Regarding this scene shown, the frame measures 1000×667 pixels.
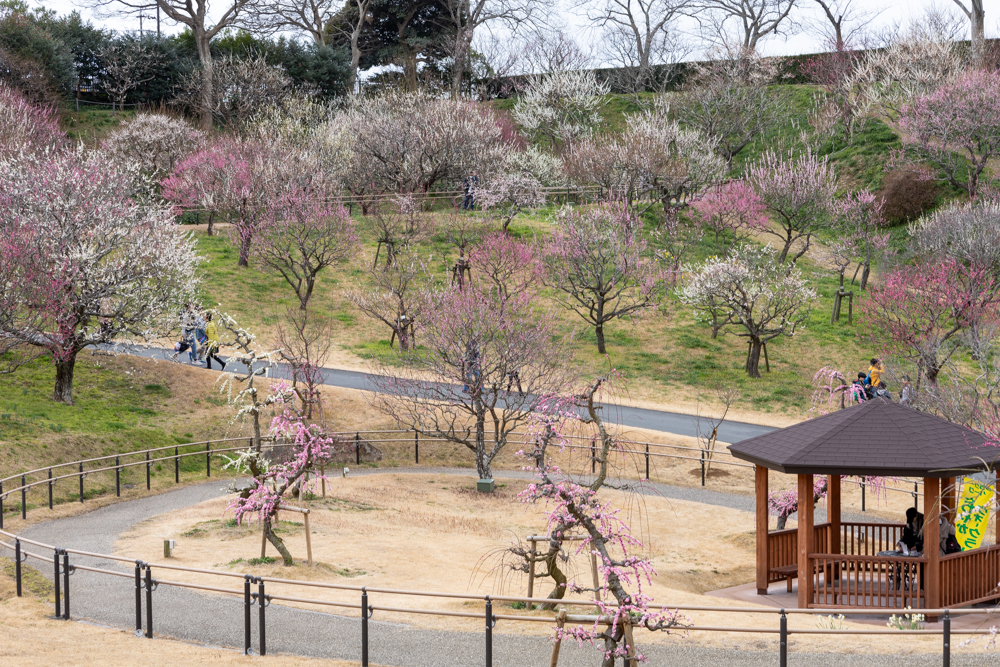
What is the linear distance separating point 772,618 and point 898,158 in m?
48.4

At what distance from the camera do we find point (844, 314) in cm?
4362

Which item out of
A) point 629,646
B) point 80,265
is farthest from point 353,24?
point 629,646

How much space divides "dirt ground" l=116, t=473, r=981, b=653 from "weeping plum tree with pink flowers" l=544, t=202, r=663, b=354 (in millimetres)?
14191

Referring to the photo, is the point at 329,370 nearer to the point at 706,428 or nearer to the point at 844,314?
Answer: the point at 706,428

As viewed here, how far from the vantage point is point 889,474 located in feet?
47.3

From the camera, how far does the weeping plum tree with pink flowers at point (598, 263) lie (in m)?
38.7

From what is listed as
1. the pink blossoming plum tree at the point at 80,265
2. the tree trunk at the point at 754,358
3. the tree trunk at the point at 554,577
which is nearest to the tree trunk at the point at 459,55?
the tree trunk at the point at 754,358

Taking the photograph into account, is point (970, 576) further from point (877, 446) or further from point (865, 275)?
point (865, 275)

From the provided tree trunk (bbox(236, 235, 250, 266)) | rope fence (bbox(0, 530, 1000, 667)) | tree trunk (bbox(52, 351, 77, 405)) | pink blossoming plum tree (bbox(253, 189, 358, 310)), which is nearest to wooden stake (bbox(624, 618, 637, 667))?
rope fence (bbox(0, 530, 1000, 667))

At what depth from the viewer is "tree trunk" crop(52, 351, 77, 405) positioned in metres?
29.0

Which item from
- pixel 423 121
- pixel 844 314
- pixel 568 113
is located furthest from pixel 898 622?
pixel 568 113

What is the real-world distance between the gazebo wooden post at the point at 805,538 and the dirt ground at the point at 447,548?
1.01 meters

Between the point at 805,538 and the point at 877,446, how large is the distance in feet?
5.98

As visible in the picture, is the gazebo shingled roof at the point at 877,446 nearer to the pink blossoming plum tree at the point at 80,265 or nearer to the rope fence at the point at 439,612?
the rope fence at the point at 439,612
